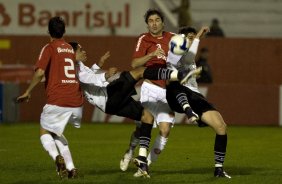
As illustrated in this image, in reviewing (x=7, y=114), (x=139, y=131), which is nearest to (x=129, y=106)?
(x=139, y=131)

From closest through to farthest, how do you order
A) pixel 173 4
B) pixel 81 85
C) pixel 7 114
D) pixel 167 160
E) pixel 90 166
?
pixel 81 85 → pixel 90 166 → pixel 167 160 → pixel 7 114 → pixel 173 4

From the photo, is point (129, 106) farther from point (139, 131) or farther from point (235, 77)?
point (235, 77)

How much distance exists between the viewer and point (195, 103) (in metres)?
14.3

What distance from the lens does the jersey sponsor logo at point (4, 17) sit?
1242 inches

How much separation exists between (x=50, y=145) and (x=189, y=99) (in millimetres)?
1872

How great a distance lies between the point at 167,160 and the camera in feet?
57.2

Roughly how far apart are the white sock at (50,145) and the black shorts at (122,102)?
4.25ft

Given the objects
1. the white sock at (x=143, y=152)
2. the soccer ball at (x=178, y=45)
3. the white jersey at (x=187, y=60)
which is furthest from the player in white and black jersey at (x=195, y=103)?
the white sock at (x=143, y=152)

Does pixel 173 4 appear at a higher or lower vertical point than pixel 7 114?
higher

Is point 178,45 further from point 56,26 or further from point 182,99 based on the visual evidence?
point 56,26

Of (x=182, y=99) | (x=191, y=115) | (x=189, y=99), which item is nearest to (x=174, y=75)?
(x=182, y=99)

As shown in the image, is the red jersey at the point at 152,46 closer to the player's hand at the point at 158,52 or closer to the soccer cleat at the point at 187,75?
the player's hand at the point at 158,52

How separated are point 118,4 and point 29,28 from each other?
8.64 ft

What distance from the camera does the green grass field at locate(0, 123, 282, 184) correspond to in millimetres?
14570
